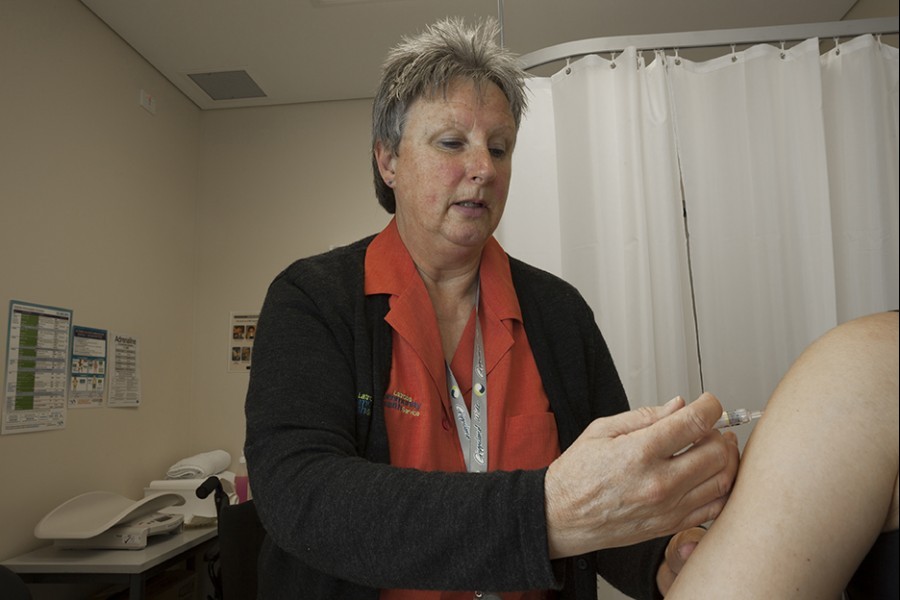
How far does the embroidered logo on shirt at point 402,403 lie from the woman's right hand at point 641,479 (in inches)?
15.4

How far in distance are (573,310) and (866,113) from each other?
0.88 metres

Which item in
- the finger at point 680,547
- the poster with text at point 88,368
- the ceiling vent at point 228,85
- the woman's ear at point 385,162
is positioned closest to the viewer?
the finger at point 680,547

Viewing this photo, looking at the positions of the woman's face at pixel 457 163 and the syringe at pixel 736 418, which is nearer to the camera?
the syringe at pixel 736 418

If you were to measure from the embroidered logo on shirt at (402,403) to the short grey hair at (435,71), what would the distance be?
1.34 feet

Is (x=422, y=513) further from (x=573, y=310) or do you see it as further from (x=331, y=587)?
(x=573, y=310)

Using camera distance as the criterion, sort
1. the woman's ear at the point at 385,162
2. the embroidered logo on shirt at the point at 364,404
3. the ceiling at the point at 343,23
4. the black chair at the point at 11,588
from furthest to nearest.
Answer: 1. the ceiling at the point at 343,23
2. the black chair at the point at 11,588
3. the woman's ear at the point at 385,162
4. the embroidered logo on shirt at the point at 364,404

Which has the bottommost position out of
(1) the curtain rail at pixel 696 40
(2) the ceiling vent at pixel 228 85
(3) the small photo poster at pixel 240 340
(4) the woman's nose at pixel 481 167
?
(3) the small photo poster at pixel 240 340

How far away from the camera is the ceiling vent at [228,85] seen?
3.30m

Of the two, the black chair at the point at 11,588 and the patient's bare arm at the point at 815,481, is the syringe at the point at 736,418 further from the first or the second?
the black chair at the point at 11,588

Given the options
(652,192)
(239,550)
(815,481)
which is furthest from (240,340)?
(815,481)

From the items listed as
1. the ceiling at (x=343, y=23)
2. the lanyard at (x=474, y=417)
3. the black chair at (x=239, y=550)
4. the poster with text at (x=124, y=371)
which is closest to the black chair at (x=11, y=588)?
the black chair at (x=239, y=550)

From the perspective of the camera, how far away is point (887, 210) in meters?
0.23

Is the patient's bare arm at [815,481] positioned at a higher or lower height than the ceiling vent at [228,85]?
lower

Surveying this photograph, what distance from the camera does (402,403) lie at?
92 cm
